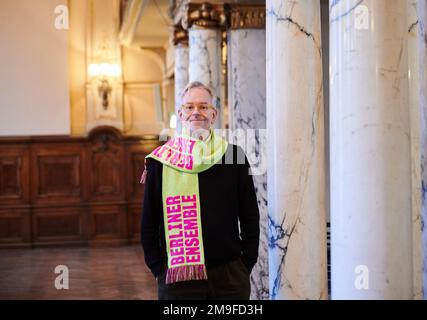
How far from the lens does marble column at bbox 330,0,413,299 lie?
9.86 ft

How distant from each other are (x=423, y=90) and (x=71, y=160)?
958 centimetres

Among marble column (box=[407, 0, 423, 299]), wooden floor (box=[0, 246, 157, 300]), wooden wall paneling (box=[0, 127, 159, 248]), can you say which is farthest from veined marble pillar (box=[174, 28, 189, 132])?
marble column (box=[407, 0, 423, 299])

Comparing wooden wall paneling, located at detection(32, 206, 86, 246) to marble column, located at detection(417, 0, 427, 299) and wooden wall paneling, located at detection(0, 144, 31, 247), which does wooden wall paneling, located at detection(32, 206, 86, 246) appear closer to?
wooden wall paneling, located at detection(0, 144, 31, 247)

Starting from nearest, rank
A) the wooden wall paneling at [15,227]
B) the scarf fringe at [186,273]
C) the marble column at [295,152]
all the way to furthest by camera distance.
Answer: the scarf fringe at [186,273], the marble column at [295,152], the wooden wall paneling at [15,227]

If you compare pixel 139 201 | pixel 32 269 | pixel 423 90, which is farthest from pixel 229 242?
pixel 139 201

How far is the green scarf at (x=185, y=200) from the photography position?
2961 mm

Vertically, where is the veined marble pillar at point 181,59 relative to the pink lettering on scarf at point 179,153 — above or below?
above

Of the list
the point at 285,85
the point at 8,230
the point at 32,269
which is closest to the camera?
the point at 285,85

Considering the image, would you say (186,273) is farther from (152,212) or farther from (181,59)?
(181,59)

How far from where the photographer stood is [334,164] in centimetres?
316

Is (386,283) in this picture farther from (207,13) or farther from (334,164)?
(207,13)

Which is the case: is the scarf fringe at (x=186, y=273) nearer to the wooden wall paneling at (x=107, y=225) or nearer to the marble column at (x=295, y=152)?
the marble column at (x=295, y=152)

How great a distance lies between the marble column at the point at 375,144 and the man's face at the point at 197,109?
0.57 metres

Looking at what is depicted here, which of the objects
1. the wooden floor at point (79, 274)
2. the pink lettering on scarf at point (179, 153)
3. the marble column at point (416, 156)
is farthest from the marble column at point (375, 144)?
the wooden floor at point (79, 274)
